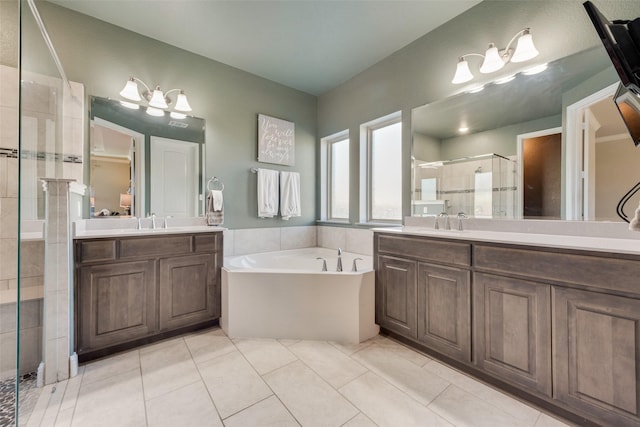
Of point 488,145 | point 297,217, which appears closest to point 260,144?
point 297,217

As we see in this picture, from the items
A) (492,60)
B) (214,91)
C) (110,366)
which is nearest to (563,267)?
(492,60)

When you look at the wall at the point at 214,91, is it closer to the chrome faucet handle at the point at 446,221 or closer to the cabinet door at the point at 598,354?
the chrome faucet handle at the point at 446,221

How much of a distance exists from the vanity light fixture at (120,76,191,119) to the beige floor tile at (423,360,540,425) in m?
3.06

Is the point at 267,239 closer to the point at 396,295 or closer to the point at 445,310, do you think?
the point at 396,295

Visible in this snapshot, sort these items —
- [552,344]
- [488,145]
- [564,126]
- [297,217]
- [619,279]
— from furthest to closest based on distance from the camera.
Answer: [297,217] < [488,145] < [564,126] < [552,344] < [619,279]

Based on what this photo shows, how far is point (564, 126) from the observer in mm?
1621

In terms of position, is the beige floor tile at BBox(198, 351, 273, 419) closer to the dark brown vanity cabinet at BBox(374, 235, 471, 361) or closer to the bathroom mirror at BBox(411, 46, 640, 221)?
the dark brown vanity cabinet at BBox(374, 235, 471, 361)

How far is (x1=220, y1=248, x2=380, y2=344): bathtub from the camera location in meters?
2.01

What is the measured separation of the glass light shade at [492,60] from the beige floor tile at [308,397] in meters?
2.44

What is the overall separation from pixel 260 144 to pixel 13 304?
7.69ft

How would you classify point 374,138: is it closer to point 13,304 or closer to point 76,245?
point 76,245

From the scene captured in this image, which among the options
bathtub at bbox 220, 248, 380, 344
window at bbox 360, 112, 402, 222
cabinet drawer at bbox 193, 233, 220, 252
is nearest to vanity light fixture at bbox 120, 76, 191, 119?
cabinet drawer at bbox 193, 233, 220, 252

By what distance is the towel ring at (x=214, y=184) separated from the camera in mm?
2702

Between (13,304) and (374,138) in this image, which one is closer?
(13,304)
